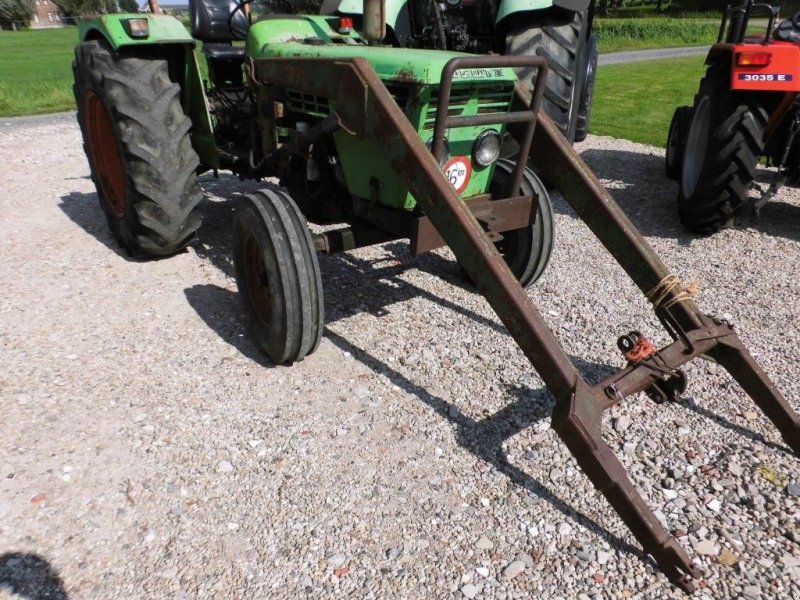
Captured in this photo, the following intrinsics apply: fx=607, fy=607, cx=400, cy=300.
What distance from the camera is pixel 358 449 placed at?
2475 mm

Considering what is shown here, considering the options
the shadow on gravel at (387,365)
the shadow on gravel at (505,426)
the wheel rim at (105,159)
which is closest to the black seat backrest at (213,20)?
the wheel rim at (105,159)

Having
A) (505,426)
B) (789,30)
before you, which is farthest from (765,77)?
(505,426)

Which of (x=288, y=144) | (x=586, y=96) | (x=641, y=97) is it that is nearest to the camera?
(x=288, y=144)

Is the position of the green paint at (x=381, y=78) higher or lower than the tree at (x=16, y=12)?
higher

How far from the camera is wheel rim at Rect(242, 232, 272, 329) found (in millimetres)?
3074

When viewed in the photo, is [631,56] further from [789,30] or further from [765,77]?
[765,77]

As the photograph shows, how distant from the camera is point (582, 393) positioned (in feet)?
6.75

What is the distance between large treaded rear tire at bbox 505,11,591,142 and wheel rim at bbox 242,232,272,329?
2313mm

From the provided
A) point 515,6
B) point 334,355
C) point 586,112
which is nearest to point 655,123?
point 586,112

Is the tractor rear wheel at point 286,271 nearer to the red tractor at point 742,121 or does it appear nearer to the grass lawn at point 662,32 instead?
the red tractor at point 742,121

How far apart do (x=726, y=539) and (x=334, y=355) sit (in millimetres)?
1870

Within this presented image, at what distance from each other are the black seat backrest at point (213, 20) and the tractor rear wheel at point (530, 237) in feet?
8.35

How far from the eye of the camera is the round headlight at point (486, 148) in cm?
282

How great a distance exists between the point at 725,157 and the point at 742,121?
27 cm
